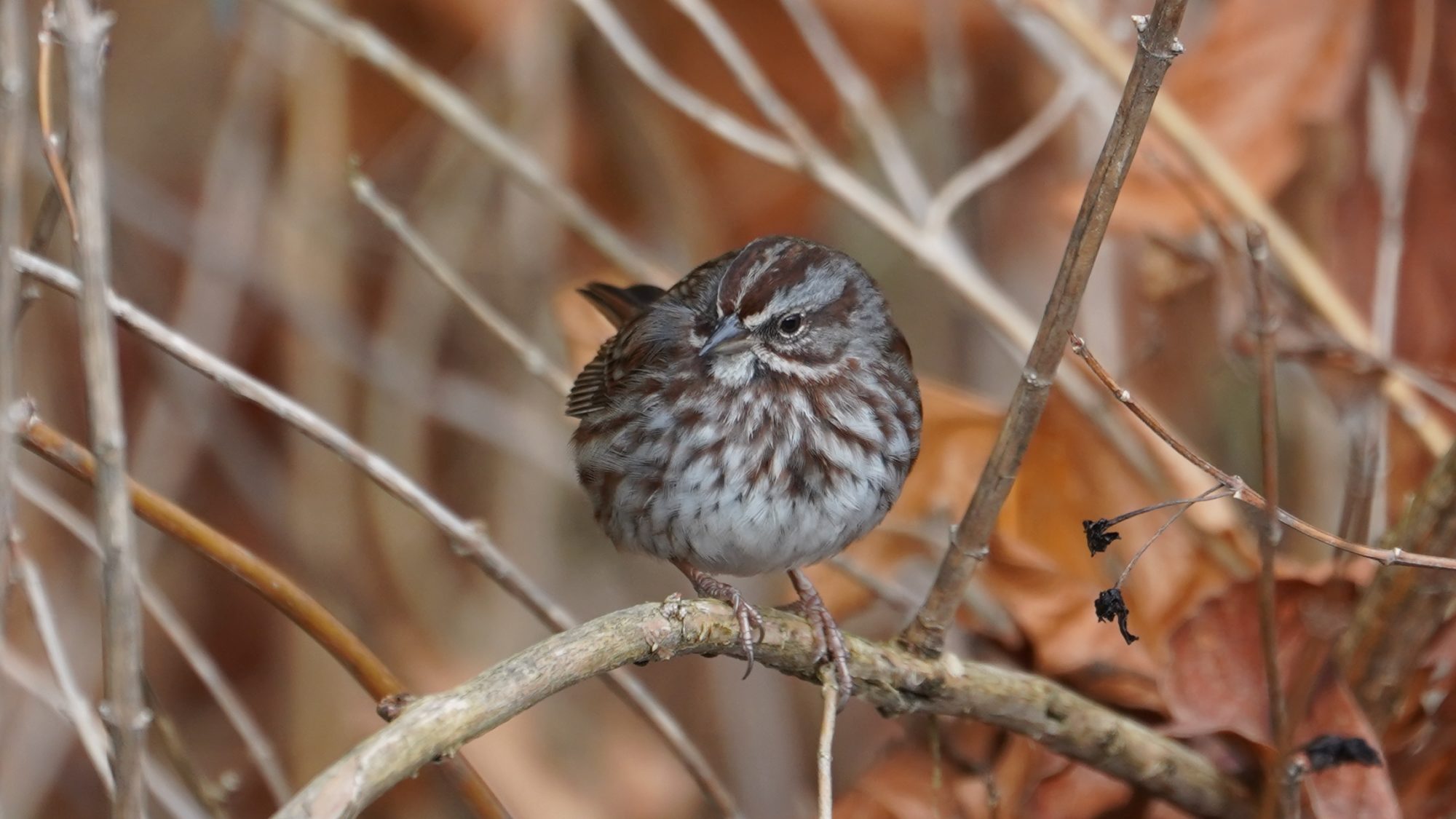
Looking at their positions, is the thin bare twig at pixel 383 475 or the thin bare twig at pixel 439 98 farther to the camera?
the thin bare twig at pixel 439 98

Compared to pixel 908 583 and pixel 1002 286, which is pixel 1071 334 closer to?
pixel 908 583

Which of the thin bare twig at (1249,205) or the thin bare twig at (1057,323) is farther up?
the thin bare twig at (1249,205)

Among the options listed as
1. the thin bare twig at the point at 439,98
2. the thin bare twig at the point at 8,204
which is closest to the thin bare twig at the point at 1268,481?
the thin bare twig at the point at 8,204

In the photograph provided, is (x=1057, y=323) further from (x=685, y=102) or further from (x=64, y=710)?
(x=64, y=710)

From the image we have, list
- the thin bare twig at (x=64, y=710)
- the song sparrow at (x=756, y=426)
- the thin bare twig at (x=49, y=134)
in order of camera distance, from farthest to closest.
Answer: the song sparrow at (x=756, y=426) < the thin bare twig at (x=64, y=710) < the thin bare twig at (x=49, y=134)

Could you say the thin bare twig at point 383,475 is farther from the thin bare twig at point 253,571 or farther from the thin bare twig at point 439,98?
the thin bare twig at point 439,98

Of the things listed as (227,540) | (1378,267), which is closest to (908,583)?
(1378,267)

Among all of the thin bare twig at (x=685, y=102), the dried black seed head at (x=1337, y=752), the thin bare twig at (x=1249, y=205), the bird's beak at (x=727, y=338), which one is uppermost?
the thin bare twig at (x=685, y=102)

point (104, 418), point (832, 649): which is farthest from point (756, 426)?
point (104, 418)
